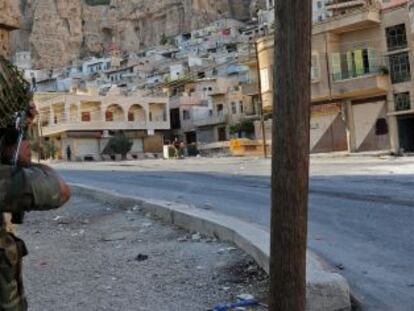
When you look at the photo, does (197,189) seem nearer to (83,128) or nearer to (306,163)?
(306,163)

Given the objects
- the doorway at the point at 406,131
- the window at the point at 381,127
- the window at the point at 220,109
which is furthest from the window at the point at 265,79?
the window at the point at 220,109

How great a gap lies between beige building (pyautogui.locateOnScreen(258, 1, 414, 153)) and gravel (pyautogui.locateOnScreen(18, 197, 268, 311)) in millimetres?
26828

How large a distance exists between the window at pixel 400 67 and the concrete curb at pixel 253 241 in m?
25.8

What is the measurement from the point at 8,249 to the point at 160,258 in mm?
4048

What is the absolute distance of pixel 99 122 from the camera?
62.1m

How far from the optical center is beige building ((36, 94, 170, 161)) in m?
60.5

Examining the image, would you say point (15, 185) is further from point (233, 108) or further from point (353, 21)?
point (233, 108)

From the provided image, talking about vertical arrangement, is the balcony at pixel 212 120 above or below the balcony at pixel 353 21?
below

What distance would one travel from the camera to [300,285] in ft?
9.24

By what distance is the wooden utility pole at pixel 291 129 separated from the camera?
2621mm

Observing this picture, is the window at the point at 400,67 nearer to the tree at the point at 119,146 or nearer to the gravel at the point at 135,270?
the gravel at the point at 135,270

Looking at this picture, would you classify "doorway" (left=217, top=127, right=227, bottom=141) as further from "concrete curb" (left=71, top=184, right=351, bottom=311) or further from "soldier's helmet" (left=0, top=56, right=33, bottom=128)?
"soldier's helmet" (left=0, top=56, right=33, bottom=128)

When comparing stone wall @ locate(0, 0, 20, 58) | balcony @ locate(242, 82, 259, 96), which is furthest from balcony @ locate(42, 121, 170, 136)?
stone wall @ locate(0, 0, 20, 58)

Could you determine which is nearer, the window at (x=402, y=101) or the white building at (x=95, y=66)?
the window at (x=402, y=101)
